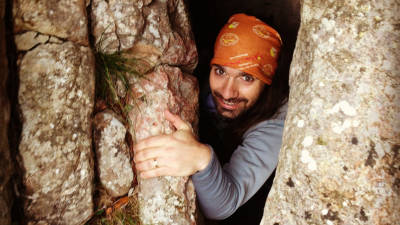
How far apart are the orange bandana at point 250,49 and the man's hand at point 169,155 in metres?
1.43

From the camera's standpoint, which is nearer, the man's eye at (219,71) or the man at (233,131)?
the man at (233,131)

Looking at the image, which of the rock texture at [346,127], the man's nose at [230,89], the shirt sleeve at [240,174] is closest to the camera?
the rock texture at [346,127]

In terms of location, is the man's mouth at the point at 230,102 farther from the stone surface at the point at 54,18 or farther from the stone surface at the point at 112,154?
the stone surface at the point at 54,18

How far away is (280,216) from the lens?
6.25 feet

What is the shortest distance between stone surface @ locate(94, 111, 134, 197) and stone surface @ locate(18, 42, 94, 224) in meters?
0.16

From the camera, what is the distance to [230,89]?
3486mm

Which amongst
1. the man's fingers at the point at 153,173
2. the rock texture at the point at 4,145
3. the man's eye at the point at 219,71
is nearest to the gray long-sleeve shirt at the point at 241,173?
the man's fingers at the point at 153,173

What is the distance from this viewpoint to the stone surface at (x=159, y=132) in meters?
2.26

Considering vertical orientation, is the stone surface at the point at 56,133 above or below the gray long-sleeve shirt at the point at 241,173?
above

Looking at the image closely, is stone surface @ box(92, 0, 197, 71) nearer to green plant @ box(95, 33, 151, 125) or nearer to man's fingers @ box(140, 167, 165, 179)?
green plant @ box(95, 33, 151, 125)

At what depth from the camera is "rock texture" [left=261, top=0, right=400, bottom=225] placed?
1691 millimetres

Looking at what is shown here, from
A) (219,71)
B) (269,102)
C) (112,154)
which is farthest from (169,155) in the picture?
(269,102)

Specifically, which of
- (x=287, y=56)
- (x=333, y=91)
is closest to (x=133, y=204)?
(x=333, y=91)

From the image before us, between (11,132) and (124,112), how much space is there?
0.79 meters
